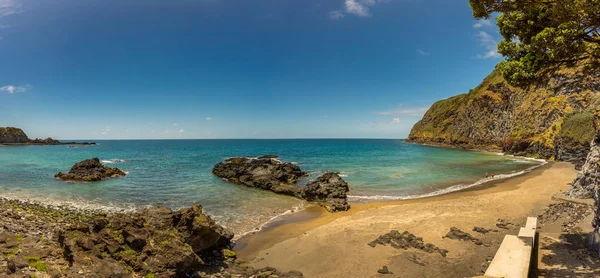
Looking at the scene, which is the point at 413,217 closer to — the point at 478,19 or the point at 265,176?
the point at 478,19

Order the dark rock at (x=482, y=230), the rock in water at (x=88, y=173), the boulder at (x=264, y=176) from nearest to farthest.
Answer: the dark rock at (x=482, y=230)
the boulder at (x=264, y=176)
the rock in water at (x=88, y=173)

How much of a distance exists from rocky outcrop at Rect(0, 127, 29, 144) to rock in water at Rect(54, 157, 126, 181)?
183m

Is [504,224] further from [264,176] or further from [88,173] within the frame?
[88,173]

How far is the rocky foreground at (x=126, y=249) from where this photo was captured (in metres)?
8.61

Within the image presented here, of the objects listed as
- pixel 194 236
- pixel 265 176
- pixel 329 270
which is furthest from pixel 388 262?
pixel 265 176

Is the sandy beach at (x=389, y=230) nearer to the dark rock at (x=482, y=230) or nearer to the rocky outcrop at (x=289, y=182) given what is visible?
the dark rock at (x=482, y=230)

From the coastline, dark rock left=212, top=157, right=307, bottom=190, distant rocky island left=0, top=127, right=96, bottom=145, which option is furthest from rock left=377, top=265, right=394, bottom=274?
distant rocky island left=0, top=127, right=96, bottom=145

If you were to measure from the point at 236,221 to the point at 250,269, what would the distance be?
8.59 meters

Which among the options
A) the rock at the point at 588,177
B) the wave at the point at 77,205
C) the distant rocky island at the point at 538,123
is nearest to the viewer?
the rock at the point at 588,177

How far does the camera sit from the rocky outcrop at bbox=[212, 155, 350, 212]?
2670 cm

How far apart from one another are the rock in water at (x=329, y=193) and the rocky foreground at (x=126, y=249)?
38.1ft

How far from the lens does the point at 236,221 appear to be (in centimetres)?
2075

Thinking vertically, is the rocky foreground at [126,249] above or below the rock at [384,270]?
above

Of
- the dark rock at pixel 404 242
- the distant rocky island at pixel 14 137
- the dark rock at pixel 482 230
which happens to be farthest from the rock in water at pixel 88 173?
the distant rocky island at pixel 14 137
